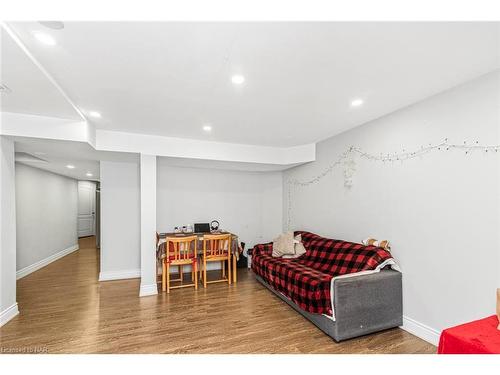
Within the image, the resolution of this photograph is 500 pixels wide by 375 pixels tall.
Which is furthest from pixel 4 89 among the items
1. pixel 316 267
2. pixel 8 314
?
pixel 316 267

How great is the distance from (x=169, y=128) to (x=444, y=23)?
306 centimetres

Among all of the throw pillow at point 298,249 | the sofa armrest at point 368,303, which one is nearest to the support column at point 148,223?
the throw pillow at point 298,249

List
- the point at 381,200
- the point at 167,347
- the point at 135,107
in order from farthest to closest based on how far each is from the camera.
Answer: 1. the point at 381,200
2. the point at 135,107
3. the point at 167,347

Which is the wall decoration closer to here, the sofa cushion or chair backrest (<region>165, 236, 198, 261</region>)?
the sofa cushion

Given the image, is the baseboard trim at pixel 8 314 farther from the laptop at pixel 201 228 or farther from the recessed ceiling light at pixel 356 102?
the recessed ceiling light at pixel 356 102

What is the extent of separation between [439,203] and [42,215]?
22.8 ft

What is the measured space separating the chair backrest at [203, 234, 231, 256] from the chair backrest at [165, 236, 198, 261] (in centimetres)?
24

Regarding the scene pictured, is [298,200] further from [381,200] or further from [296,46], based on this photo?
[296,46]

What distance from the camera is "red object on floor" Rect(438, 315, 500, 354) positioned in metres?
1.33

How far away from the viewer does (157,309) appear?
3.05 meters

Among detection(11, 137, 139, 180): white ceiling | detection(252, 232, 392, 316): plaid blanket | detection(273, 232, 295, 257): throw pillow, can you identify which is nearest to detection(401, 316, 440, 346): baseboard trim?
detection(252, 232, 392, 316): plaid blanket

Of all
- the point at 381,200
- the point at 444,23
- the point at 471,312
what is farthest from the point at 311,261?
the point at 444,23

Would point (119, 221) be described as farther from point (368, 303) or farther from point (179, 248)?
point (368, 303)

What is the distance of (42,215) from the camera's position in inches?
198
